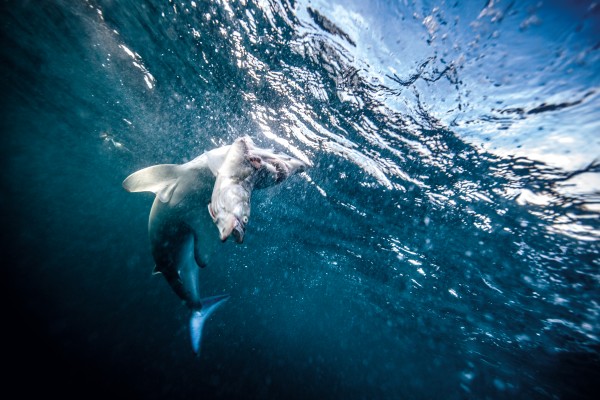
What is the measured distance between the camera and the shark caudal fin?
6938mm

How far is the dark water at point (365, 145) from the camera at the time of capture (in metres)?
5.06

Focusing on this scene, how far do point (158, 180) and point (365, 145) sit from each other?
22.3 ft

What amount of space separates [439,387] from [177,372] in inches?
2612

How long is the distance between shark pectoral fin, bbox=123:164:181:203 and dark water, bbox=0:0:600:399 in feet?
15.5

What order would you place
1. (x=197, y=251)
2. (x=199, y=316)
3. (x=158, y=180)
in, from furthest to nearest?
1. (x=199, y=316)
2. (x=158, y=180)
3. (x=197, y=251)

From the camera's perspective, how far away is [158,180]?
16.8 feet

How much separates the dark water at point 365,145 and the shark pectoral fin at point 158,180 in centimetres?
473

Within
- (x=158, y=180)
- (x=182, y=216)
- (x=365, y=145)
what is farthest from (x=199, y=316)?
(x=365, y=145)

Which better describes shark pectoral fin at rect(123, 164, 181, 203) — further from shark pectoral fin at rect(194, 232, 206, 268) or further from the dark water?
the dark water

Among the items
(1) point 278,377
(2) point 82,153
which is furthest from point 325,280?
(2) point 82,153

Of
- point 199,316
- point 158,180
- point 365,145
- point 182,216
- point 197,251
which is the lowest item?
point 199,316

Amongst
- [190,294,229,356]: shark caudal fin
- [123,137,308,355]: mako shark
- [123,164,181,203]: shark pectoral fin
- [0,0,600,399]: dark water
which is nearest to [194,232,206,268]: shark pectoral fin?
[123,137,308,355]: mako shark

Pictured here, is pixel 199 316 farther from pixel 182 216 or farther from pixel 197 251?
pixel 182 216

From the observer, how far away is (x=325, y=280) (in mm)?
30844
